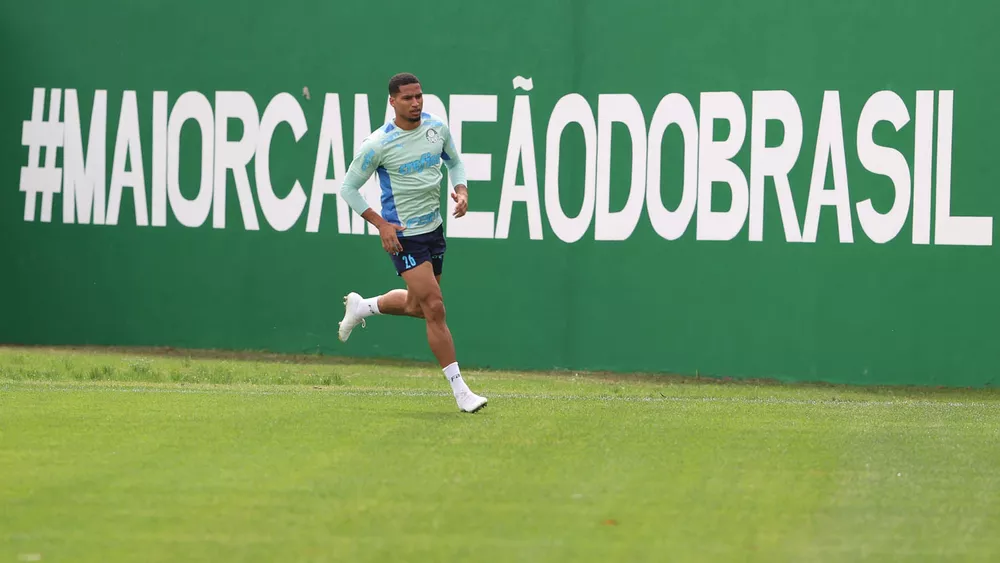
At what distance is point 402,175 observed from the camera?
9.70m

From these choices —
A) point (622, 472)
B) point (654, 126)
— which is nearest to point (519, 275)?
point (654, 126)

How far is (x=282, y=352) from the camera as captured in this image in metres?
14.9

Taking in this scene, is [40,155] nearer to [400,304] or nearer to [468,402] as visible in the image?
[400,304]

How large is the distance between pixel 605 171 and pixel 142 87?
184 inches

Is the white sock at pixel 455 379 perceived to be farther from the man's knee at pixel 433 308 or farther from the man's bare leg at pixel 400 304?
the man's bare leg at pixel 400 304

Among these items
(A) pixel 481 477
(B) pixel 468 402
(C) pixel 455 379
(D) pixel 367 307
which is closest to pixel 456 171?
(D) pixel 367 307

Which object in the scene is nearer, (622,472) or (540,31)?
(622,472)

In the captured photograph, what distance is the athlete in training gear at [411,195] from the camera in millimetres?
9516

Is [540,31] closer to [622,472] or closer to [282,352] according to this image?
[282,352]

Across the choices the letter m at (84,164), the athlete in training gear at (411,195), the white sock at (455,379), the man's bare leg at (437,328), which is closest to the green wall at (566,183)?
the letter m at (84,164)

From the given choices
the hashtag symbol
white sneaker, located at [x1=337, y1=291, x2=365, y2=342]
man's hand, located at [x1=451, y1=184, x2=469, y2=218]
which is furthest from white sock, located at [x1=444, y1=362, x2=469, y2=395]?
the hashtag symbol

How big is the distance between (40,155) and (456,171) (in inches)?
270

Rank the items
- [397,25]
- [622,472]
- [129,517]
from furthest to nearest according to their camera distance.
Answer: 1. [397,25]
2. [622,472]
3. [129,517]

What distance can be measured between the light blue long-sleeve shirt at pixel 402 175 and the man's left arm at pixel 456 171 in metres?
0.18
